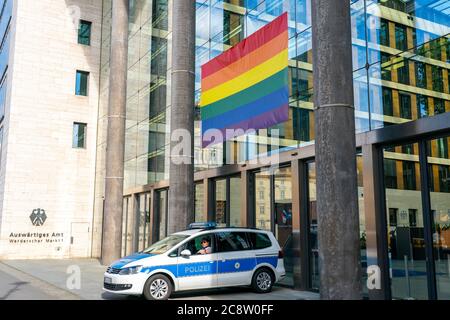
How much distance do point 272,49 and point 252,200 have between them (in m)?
4.99

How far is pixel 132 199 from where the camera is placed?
26.5 m

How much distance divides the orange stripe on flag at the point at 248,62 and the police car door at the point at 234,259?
5.58 metres

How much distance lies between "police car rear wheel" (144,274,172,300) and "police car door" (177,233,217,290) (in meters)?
0.33

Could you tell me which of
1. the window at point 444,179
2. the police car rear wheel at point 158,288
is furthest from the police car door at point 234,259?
the window at point 444,179

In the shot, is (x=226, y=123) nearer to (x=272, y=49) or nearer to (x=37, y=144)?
(x=272, y=49)

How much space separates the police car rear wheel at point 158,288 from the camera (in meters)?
11.5

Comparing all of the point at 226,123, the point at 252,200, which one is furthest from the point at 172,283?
the point at 226,123

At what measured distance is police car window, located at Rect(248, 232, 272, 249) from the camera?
13.4 m

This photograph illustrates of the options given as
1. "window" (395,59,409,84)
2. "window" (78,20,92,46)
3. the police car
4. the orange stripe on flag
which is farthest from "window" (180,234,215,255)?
"window" (78,20,92,46)

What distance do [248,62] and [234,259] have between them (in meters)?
6.61

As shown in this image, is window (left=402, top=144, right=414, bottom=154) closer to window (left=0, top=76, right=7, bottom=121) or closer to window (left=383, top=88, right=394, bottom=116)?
window (left=383, top=88, right=394, bottom=116)

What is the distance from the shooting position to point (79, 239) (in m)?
30.8
